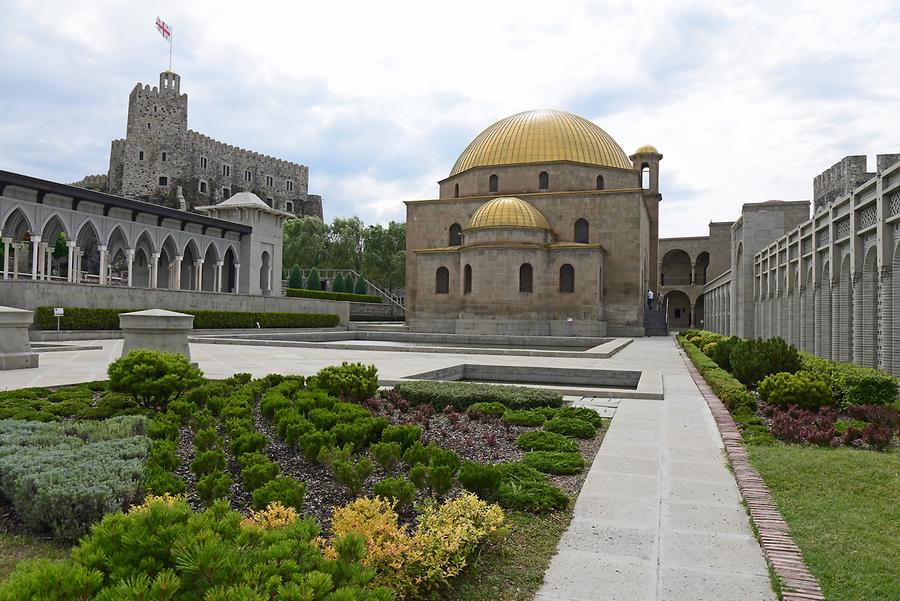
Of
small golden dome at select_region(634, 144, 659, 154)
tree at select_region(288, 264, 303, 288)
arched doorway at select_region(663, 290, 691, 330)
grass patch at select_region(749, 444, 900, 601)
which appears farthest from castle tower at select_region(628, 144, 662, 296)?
grass patch at select_region(749, 444, 900, 601)

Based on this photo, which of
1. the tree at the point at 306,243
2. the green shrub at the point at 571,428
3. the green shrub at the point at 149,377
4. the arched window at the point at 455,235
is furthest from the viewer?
the tree at the point at 306,243

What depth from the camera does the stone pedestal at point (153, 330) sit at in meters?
10.1

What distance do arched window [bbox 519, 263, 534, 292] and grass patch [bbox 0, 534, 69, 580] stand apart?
31327 millimetres

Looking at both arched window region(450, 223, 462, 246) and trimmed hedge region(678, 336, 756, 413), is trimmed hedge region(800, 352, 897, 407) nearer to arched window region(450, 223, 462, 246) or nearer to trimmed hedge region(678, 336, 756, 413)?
trimmed hedge region(678, 336, 756, 413)

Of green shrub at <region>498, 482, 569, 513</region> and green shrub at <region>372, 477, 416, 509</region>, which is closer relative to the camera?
green shrub at <region>372, 477, 416, 509</region>

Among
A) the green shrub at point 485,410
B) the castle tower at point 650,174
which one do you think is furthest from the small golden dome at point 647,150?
the green shrub at point 485,410

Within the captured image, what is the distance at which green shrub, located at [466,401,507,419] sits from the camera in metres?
8.21

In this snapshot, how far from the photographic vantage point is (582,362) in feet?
51.1

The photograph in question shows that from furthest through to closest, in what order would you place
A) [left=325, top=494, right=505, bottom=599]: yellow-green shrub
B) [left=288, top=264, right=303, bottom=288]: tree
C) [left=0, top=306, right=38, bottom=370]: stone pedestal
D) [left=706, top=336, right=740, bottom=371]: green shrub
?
[left=288, top=264, right=303, bottom=288]: tree, [left=706, top=336, right=740, bottom=371]: green shrub, [left=0, top=306, right=38, bottom=370]: stone pedestal, [left=325, top=494, right=505, bottom=599]: yellow-green shrub

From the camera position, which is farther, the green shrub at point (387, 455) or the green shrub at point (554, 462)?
the green shrub at point (554, 462)

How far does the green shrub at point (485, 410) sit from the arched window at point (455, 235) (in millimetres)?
32048

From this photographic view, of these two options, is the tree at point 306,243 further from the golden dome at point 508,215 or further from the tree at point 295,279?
the golden dome at point 508,215

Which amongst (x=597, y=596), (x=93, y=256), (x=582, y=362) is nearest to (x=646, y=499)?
(x=597, y=596)

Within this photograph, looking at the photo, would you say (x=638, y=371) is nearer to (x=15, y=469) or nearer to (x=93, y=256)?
(x=15, y=469)
